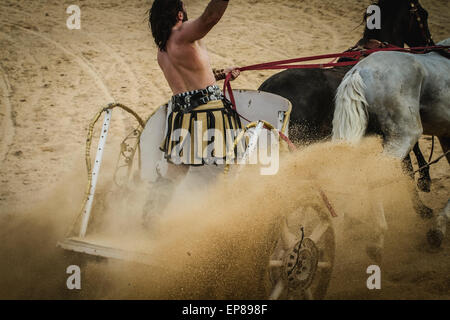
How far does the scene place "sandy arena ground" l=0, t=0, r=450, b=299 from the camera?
3.12 metres

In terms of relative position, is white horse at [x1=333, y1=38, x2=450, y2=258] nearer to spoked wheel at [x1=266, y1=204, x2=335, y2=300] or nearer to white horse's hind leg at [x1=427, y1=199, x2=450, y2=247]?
white horse's hind leg at [x1=427, y1=199, x2=450, y2=247]

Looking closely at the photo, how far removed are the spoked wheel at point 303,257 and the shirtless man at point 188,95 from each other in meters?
0.69

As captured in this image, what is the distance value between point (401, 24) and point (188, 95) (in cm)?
249

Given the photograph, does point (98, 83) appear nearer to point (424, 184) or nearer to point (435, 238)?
point (424, 184)

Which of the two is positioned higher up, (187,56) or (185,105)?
(187,56)

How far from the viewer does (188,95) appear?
2.72 m

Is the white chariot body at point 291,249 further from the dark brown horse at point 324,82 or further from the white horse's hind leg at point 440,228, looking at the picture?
the white horse's hind leg at point 440,228

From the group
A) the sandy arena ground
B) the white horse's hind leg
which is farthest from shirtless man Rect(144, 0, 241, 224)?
the white horse's hind leg

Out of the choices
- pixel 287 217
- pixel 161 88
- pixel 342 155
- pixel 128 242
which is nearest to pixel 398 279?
pixel 342 155

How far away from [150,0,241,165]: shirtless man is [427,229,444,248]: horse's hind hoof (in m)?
1.89

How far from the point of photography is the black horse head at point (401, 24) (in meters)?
3.83

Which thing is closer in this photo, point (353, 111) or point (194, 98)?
point (194, 98)

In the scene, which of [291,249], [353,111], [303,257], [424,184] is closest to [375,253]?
[303,257]

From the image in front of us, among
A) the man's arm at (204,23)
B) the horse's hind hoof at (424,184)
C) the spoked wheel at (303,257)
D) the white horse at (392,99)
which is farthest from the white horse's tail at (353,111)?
the horse's hind hoof at (424,184)
